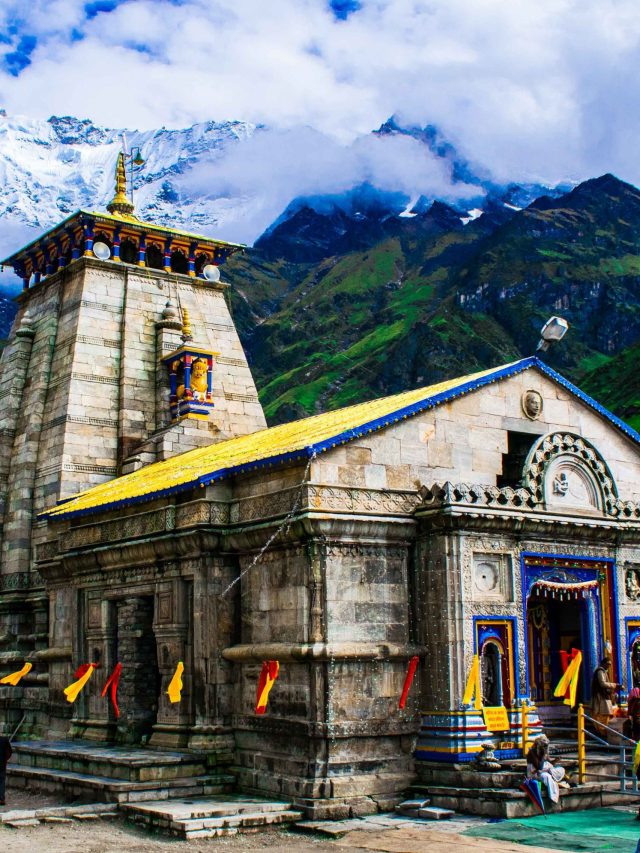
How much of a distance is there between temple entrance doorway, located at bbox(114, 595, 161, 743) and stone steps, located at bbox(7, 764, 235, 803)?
2044mm

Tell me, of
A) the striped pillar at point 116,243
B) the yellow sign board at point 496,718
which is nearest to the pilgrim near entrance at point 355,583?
the yellow sign board at point 496,718

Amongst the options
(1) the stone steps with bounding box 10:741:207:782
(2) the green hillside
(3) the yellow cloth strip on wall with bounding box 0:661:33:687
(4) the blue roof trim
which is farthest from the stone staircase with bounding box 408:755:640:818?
(2) the green hillside

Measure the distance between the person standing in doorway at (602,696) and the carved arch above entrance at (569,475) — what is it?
327cm

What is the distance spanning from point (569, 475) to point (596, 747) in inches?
210

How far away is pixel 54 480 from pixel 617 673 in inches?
601

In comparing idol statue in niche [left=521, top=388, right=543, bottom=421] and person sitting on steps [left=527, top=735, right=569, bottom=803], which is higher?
idol statue in niche [left=521, top=388, right=543, bottom=421]

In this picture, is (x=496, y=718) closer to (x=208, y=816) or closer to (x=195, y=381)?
(x=208, y=816)

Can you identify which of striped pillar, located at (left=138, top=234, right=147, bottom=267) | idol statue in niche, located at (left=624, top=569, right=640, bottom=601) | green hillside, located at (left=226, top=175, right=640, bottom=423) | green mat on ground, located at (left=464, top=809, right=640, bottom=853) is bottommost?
green mat on ground, located at (left=464, top=809, right=640, bottom=853)

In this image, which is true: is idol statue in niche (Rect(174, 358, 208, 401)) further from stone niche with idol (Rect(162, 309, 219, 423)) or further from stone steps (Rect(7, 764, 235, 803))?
stone steps (Rect(7, 764, 235, 803))

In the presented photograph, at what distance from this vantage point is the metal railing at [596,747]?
19.5 metres

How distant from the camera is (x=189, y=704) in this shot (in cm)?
2222

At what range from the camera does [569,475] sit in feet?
75.2

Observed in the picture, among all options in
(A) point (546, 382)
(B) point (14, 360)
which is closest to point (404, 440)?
(A) point (546, 382)

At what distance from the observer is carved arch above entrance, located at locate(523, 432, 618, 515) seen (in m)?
22.2
